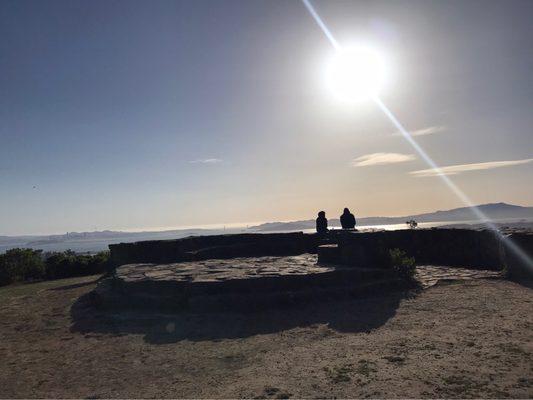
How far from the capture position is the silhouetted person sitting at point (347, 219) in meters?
13.9

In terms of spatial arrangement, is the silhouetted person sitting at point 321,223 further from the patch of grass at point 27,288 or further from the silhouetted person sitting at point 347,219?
the patch of grass at point 27,288

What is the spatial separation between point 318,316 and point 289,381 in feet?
9.18

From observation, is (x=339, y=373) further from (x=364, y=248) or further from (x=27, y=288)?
(x=27, y=288)

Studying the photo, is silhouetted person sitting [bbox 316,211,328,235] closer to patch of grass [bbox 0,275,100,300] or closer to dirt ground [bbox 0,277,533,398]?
dirt ground [bbox 0,277,533,398]

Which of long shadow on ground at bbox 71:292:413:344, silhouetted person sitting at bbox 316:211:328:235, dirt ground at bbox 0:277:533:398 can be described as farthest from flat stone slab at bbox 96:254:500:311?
silhouetted person sitting at bbox 316:211:328:235

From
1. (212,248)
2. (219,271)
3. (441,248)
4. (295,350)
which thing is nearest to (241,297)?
(219,271)

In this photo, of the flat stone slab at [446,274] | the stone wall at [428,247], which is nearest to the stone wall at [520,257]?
the flat stone slab at [446,274]

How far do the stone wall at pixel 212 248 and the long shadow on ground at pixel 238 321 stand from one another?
4.34 meters

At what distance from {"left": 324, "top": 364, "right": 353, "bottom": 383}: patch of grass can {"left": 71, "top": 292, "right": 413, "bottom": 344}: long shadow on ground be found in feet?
5.11

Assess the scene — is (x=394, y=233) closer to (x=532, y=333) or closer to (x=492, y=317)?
(x=492, y=317)

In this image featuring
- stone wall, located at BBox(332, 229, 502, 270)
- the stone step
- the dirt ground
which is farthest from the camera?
stone wall, located at BBox(332, 229, 502, 270)

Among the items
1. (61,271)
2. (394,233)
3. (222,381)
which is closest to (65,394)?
(222,381)

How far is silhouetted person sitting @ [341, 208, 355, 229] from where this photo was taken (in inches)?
547

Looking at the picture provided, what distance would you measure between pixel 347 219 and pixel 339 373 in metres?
9.73
